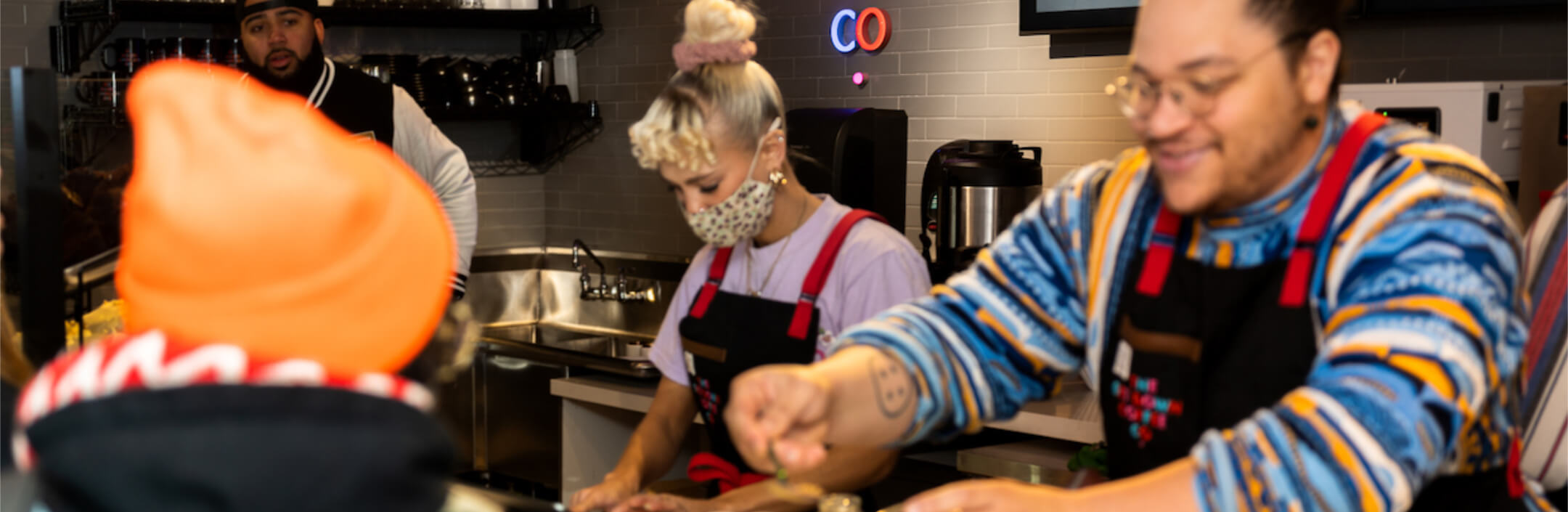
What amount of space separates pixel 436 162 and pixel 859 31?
1.80 m

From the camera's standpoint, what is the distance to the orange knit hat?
29.6 inches

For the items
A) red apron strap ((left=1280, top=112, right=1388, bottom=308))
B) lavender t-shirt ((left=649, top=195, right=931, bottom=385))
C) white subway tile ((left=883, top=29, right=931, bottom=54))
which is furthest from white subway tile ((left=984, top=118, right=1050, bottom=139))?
red apron strap ((left=1280, top=112, right=1388, bottom=308))

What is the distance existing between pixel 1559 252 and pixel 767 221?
123 cm

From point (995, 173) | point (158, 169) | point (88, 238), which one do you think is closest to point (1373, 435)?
point (158, 169)

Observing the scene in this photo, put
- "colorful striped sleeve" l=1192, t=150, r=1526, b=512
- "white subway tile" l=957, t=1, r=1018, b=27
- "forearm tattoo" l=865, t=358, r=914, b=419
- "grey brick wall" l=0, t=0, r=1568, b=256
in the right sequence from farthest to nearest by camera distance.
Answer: "white subway tile" l=957, t=1, r=1018, b=27 < "grey brick wall" l=0, t=0, r=1568, b=256 < "forearm tattoo" l=865, t=358, r=914, b=419 < "colorful striped sleeve" l=1192, t=150, r=1526, b=512

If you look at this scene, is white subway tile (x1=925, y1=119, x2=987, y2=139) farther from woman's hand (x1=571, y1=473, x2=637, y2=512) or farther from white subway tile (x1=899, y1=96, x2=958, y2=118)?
woman's hand (x1=571, y1=473, x2=637, y2=512)

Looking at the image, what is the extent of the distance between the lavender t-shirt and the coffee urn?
4.55 ft

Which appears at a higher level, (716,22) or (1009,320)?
(716,22)

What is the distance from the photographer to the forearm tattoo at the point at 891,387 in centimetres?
153

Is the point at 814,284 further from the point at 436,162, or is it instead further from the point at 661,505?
the point at 436,162

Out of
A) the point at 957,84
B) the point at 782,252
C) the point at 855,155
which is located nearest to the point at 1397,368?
the point at 782,252

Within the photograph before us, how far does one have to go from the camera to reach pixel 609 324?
18.2 feet

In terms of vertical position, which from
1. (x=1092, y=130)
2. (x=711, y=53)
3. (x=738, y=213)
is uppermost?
(x=711, y=53)

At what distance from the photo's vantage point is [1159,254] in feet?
5.14
